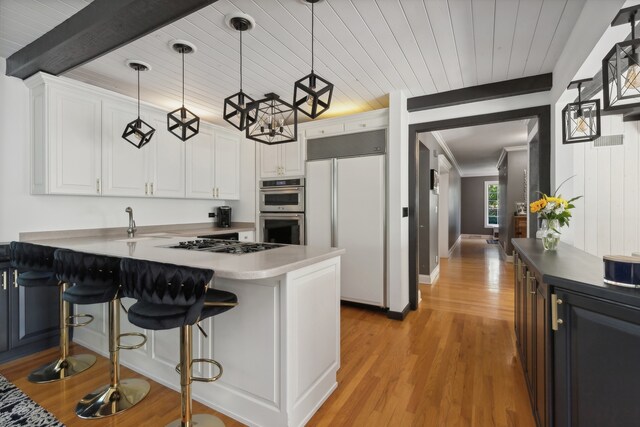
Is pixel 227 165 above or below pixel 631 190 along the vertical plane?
above

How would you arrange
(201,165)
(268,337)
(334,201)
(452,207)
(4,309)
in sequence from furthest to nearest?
(452,207), (201,165), (334,201), (4,309), (268,337)

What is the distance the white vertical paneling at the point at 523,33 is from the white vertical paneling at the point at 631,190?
948 mm

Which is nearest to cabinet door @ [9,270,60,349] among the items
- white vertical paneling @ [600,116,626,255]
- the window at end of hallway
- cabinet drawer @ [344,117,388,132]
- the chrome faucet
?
the chrome faucet

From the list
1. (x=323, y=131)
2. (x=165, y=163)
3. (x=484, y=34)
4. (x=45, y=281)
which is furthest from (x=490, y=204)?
(x=45, y=281)

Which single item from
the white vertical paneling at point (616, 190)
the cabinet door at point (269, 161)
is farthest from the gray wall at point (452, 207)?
the white vertical paneling at point (616, 190)

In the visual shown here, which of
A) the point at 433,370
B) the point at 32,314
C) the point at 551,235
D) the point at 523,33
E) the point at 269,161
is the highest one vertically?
the point at 523,33

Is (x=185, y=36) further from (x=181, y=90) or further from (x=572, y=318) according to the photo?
(x=572, y=318)

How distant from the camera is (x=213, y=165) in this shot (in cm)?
412

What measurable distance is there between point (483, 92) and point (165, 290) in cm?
336

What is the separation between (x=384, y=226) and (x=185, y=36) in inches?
103

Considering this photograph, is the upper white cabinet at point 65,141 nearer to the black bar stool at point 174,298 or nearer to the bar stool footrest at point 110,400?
the bar stool footrest at point 110,400

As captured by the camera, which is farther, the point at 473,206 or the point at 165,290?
the point at 473,206

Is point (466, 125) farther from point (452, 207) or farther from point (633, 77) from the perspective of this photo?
point (452, 207)

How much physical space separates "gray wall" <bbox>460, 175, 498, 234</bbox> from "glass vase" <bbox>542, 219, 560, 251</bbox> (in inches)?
418
